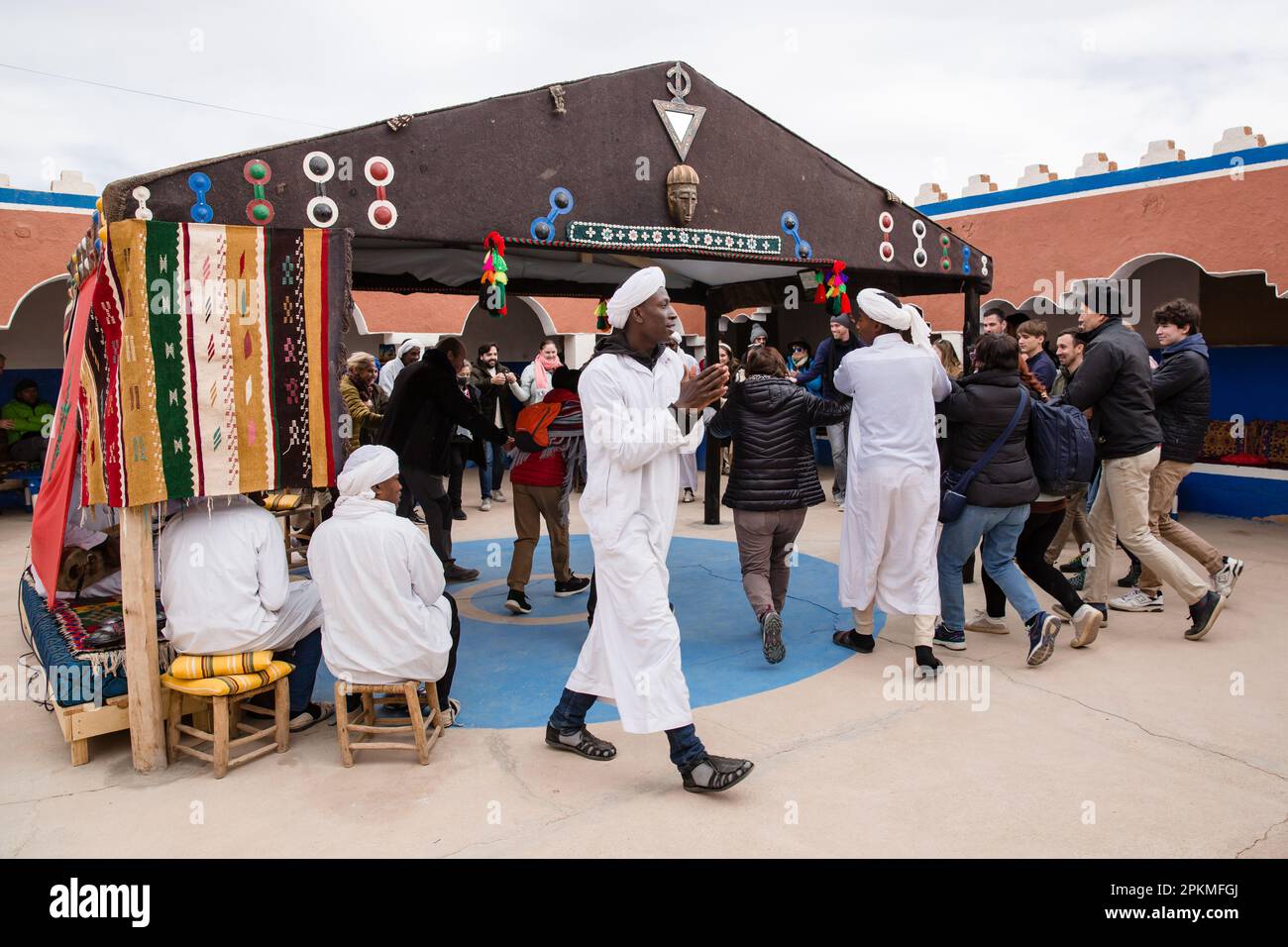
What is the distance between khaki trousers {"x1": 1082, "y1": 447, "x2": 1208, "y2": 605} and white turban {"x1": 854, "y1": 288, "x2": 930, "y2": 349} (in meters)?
1.64

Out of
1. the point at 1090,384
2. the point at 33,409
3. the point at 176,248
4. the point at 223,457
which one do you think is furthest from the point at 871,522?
the point at 33,409

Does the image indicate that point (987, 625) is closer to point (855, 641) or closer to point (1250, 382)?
point (855, 641)

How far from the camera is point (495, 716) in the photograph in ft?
14.2

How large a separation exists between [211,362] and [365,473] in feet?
2.56

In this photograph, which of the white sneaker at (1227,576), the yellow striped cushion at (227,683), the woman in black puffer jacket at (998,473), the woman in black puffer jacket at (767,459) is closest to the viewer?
the yellow striped cushion at (227,683)

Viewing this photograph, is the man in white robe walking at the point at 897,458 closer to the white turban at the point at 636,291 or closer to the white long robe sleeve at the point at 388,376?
the white turban at the point at 636,291

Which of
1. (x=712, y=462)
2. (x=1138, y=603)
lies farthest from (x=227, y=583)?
(x=712, y=462)

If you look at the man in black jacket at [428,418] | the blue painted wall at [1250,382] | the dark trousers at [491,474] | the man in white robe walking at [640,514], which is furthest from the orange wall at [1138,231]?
the man in white robe walking at [640,514]

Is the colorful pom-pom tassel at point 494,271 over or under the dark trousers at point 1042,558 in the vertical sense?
over

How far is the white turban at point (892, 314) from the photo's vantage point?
15.6 ft

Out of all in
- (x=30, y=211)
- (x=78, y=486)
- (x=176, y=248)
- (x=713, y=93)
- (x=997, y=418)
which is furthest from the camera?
(x=30, y=211)

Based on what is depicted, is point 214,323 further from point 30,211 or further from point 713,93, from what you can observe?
point 30,211

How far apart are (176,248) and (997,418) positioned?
3.95 m

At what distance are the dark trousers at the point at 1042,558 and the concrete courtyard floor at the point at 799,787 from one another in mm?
461
